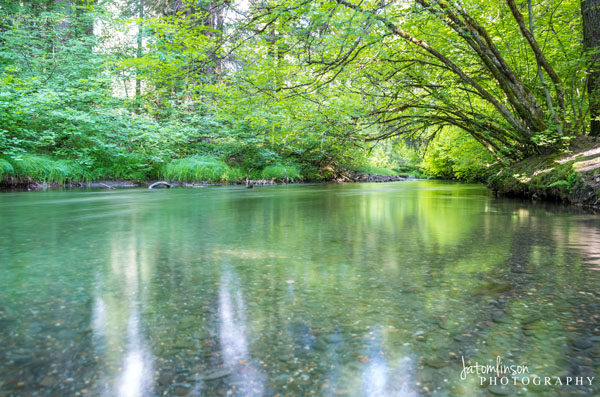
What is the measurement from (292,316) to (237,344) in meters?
0.31

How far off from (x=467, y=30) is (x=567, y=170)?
2941 mm

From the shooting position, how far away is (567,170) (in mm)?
6562

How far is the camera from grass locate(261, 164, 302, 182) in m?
17.5

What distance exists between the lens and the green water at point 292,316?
3.54ft

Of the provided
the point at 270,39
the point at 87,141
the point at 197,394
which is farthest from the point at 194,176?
the point at 197,394

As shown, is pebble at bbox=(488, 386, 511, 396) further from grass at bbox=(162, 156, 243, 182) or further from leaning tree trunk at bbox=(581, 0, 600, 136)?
grass at bbox=(162, 156, 243, 182)

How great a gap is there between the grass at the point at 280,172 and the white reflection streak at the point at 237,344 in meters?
15.8

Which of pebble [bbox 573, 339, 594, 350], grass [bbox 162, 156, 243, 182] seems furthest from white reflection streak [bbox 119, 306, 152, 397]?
grass [bbox 162, 156, 243, 182]

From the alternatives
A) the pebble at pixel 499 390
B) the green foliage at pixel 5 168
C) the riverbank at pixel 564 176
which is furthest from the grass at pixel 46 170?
the riverbank at pixel 564 176

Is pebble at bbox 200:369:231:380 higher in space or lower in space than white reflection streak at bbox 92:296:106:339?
lower

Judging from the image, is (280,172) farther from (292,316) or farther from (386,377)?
(386,377)

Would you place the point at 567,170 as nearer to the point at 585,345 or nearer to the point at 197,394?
the point at 585,345

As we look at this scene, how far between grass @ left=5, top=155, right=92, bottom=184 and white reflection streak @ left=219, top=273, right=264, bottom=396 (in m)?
11.2

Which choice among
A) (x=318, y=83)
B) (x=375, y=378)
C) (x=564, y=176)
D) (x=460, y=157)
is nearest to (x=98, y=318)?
(x=375, y=378)
